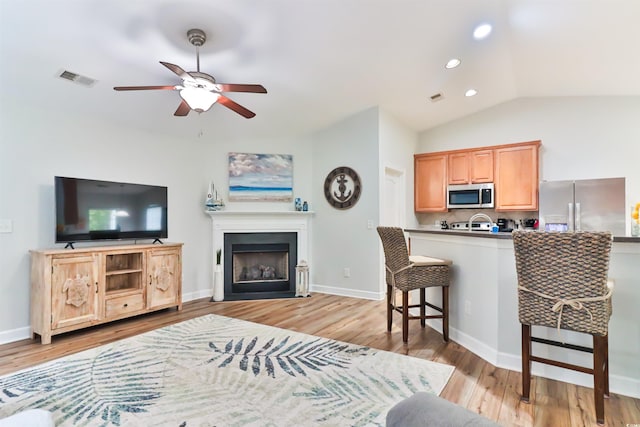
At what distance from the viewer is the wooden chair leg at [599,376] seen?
1808 millimetres

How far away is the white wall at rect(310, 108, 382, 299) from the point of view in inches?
185

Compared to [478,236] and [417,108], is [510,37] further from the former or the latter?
[478,236]

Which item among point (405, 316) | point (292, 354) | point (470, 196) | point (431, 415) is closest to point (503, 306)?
point (405, 316)

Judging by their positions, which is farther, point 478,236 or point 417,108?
point 417,108

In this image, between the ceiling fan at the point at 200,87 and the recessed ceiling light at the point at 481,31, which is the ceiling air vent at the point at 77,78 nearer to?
the ceiling fan at the point at 200,87

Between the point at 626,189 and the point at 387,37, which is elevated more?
the point at 387,37

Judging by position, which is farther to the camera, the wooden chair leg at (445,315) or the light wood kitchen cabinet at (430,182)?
the light wood kitchen cabinet at (430,182)

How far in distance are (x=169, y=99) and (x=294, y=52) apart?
64.3 inches

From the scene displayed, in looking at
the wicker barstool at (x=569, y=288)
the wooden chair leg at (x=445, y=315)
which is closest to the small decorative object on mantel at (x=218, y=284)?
the wooden chair leg at (x=445, y=315)

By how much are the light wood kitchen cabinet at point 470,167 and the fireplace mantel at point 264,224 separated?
8.74 feet

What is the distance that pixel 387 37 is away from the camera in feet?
10.2

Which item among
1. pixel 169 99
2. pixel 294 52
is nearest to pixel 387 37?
pixel 294 52

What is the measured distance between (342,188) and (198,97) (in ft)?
9.01

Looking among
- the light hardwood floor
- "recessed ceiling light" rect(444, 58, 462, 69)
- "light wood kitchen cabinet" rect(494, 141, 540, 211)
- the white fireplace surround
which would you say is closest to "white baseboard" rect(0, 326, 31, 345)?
the light hardwood floor
